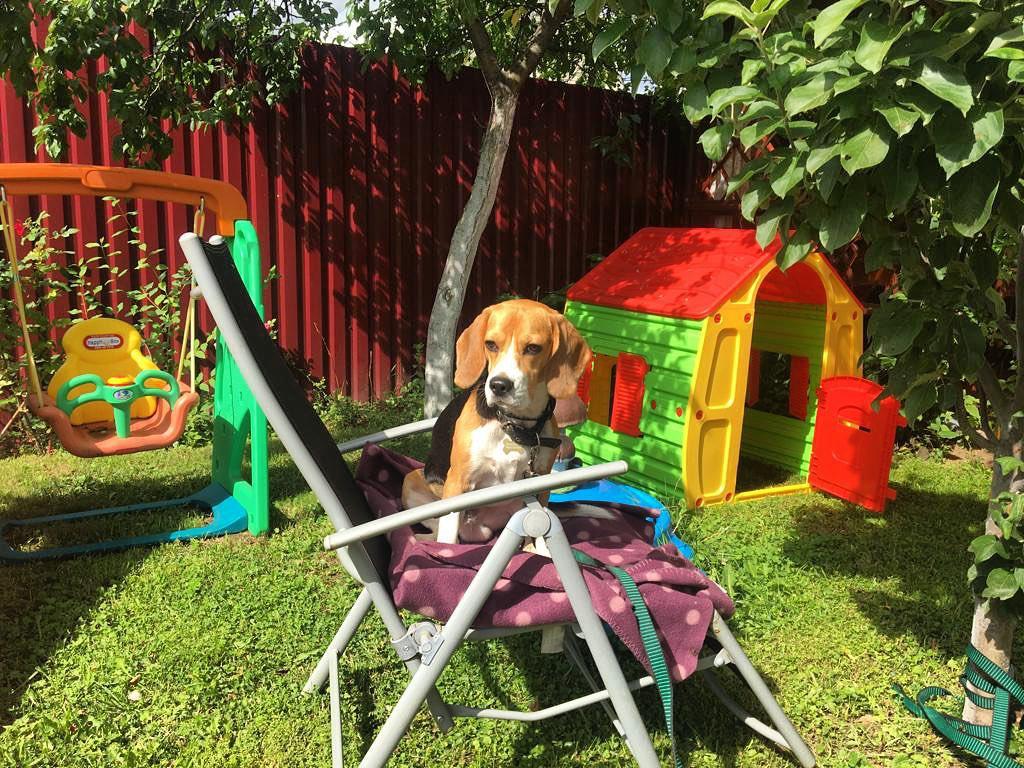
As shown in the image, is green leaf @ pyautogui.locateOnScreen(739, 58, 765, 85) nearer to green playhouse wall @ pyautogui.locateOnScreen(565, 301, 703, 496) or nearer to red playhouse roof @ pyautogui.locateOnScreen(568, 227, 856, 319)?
red playhouse roof @ pyautogui.locateOnScreen(568, 227, 856, 319)

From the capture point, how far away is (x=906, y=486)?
Result: 4.68 metres

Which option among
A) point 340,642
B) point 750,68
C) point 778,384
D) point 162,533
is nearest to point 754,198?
point 750,68

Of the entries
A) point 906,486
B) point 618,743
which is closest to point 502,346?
point 618,743

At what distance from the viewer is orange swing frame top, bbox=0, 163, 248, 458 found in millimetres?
3268

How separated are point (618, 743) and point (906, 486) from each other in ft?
10.0

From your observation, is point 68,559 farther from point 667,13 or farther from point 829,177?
point 829,177

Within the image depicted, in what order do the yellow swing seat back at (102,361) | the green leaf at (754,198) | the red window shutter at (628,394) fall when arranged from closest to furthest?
the green leaf at (754,198) < the yellow swing seat back at (102,361) < the red window shutter at (628,394)

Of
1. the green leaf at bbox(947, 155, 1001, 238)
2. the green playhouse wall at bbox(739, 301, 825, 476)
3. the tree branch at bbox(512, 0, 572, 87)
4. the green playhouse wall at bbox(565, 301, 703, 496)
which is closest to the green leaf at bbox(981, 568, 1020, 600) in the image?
the green leaf at bbox(947, 155, 1001, 238)

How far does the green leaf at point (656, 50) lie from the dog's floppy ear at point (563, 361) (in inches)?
35.7

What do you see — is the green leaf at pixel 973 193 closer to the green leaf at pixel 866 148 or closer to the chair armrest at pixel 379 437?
the green leaf at pixel 866 148

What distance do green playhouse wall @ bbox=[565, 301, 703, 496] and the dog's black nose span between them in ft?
6.04

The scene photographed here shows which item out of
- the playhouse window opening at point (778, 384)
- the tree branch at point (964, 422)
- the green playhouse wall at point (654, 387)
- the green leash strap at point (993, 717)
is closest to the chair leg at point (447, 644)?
the tree branch at point (964, 422)

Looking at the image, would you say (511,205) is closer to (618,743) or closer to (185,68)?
(185,68)

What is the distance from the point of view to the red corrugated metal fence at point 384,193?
5465 mm
